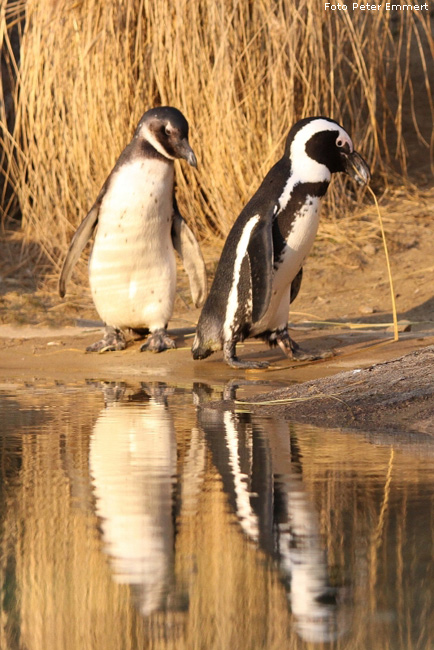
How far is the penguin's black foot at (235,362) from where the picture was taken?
5.09 m

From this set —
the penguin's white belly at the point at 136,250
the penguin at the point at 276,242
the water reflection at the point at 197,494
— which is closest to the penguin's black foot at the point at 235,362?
the penguin at the point at 276,242

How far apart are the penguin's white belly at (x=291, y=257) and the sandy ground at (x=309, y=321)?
224 millimetres

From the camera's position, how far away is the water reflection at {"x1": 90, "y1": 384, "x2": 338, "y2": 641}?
1811 mm

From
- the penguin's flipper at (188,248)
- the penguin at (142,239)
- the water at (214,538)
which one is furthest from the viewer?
the penguin's flipper at (188,248)

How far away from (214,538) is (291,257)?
10.4 feet

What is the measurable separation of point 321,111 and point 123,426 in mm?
5014

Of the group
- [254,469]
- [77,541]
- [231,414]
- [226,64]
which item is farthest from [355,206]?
[77,541]

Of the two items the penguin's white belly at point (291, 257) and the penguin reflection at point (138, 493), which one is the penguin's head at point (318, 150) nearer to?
the penguin's white belly at point (291, 257)

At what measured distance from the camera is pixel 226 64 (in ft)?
24.9

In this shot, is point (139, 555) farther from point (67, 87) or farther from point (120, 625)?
point (67, 87)

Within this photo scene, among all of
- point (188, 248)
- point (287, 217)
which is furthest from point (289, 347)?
point (188, 248)

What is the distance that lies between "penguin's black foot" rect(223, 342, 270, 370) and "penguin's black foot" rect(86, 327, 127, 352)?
2.46ft

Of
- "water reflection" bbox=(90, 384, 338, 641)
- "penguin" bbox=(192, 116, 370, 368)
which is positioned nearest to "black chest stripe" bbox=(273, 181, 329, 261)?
"penguin" bbox=(192, 116, 370, 368)

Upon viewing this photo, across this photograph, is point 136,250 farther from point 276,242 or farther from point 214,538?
point 214,538
